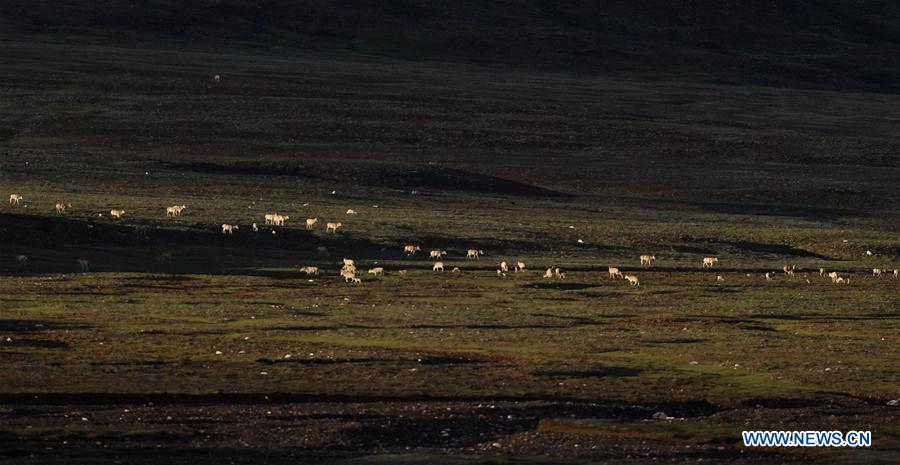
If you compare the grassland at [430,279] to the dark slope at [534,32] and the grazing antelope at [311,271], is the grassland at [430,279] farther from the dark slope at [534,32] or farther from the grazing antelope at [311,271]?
the dark slope at [534,32]

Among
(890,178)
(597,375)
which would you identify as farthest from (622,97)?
(597,375)

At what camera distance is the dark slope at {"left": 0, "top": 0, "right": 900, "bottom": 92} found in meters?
170

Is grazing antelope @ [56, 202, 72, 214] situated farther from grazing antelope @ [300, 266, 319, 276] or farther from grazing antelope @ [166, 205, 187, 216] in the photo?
grazing antelope @ [300, 266, 319, 276]

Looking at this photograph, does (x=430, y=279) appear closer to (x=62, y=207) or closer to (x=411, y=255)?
(x=411, y=255)

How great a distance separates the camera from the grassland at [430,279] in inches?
987

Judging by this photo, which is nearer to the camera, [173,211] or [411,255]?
[411,255]

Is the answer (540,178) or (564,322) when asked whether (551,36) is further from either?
(564,322)

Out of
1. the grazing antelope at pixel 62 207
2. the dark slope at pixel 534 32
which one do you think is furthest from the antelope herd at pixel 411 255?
the dark slope at pixel 534 32

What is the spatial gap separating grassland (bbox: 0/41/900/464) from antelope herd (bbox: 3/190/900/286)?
0.60 metres

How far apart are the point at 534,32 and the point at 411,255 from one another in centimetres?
12700

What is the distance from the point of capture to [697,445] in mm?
23250

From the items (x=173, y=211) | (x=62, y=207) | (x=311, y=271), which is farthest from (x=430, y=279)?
(x=62, y=207)

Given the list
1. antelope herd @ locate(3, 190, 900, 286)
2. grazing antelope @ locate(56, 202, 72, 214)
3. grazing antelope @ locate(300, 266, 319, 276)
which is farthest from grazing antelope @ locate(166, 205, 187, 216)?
grazing antelope @ locate(300, 266, 319, 276)

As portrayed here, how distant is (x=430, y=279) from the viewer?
4916 centimetres
